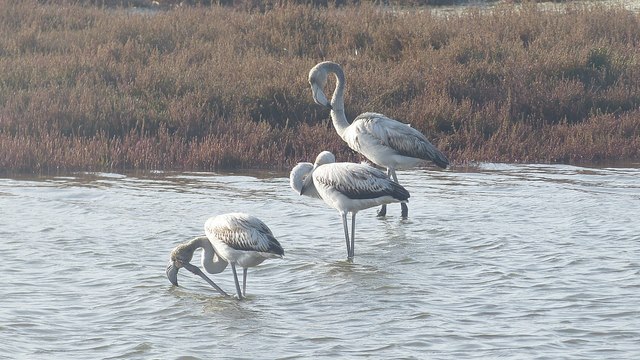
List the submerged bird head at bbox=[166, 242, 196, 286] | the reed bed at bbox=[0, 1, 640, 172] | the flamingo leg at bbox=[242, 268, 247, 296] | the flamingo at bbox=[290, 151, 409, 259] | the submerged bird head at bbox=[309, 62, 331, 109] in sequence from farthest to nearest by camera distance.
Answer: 1. the reed bed at bbox=[0, 1, 640, 172]
2. the submerged bird head at bbox=[309, 62, 331, 109]
3. the flamingo at bbox=[290, 151, 409, 259]
4. the submerged bird head at bbox=[166, 242, 196, 286]
5. the flamingo leg at bbox=[242, 268, 247, 296]

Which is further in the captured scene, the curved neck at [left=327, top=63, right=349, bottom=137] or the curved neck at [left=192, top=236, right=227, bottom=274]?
the curved neck at [left=327, top=63, right=349, bottom=137]

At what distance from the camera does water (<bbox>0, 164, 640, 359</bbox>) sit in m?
6.97

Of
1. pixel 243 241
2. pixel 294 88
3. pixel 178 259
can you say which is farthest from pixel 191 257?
pixel 294 88

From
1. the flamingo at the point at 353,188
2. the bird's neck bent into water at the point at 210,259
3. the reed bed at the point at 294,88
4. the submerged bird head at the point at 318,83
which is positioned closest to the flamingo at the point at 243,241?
the bird's neck bent into water at the point at 210,259

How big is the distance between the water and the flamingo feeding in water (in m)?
0.19

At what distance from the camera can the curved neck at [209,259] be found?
838 centimetres

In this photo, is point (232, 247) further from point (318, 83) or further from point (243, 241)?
point (318, 83)

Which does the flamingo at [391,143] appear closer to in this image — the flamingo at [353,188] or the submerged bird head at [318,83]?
the submerged bird head at [318,83]

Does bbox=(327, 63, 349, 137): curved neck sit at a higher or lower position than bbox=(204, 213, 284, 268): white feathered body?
higher

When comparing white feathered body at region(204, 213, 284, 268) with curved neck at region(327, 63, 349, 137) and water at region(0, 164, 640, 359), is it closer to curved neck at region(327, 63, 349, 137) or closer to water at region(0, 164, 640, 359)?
water at region(0, 164, 640, 359)

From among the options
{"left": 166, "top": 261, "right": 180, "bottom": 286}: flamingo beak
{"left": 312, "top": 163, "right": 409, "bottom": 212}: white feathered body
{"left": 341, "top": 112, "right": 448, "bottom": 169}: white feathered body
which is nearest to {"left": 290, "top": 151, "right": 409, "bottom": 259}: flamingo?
{"left": 312, "top": 163, "right": 409, "bottom": 212}: white feathered body

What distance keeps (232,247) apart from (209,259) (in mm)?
468

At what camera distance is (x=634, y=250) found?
363 inches

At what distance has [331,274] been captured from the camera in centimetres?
878
